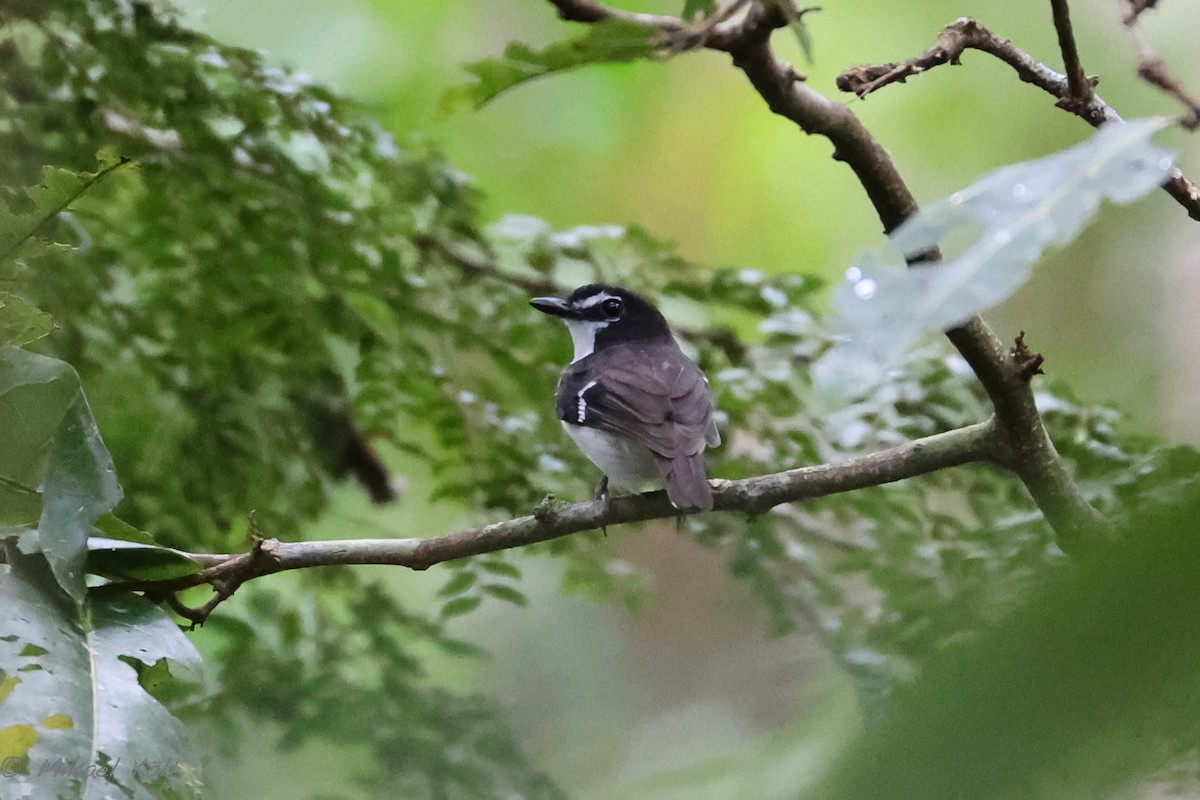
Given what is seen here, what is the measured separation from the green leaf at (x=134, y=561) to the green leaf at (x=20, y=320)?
23 cm

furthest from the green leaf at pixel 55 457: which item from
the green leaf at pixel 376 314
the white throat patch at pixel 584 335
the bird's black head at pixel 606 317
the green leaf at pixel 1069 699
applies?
the white throat patch at pixel 584 335

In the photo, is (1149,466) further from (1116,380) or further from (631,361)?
(1116,380)

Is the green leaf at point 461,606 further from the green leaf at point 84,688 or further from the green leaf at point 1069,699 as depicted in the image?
the green leaf at point 1069,699

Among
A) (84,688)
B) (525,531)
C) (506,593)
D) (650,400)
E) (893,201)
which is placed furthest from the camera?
(650,400)

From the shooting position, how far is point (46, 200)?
116 centimetres

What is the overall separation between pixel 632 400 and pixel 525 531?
719mm

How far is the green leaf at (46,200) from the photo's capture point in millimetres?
1143

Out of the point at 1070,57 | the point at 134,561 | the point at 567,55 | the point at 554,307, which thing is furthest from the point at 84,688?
the point at 554,307

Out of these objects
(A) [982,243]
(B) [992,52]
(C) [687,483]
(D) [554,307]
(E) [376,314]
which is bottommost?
(E) [376,314]

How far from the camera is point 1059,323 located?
3.39 meters

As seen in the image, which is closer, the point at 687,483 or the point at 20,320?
the point at 20,320

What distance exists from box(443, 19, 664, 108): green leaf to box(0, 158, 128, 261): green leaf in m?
0.47

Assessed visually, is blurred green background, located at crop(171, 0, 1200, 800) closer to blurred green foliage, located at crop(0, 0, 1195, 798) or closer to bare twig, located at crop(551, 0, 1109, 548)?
blurred green foliage, located at crop(0, 0, 1195, 798)

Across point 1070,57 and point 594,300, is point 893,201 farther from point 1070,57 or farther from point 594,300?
point 594,300
